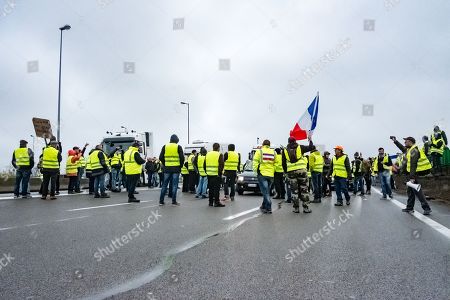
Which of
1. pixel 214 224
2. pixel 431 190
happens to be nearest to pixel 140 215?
pixel 214 224

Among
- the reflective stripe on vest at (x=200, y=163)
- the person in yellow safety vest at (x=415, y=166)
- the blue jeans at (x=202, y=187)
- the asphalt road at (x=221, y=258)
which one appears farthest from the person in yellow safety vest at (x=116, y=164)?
the person in yellow safety vest at (x=415, y=166)

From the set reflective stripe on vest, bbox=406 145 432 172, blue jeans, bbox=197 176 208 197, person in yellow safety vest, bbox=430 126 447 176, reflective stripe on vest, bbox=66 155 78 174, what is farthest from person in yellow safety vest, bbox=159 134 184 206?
person in yellow safety vest, bbox=430 126 447 176

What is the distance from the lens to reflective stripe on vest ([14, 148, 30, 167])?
14891mm

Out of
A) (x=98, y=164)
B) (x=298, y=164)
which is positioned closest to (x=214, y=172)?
(x=298, y=164)

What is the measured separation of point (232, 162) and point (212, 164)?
246 cm

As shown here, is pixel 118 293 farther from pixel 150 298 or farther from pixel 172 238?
pixel 172 238

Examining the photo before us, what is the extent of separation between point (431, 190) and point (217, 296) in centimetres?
1867

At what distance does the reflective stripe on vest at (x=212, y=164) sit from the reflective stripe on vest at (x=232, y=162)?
199 cm

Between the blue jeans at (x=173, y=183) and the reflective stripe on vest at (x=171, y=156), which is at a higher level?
the reflective stripe on vest at (x=171, y=156)

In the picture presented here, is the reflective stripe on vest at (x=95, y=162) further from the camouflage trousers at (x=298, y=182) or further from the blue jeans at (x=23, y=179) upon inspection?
the camouflage trousers at (x=298, y=182)

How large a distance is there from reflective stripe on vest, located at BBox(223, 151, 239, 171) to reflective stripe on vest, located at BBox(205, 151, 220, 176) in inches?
78.2

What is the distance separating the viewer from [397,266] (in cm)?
485

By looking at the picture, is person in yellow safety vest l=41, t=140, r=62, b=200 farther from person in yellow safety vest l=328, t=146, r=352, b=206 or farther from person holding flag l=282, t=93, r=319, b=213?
person in yellow safety vest l=328, t=146, r=352, b=206

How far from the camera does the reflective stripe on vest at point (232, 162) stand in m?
15.4
